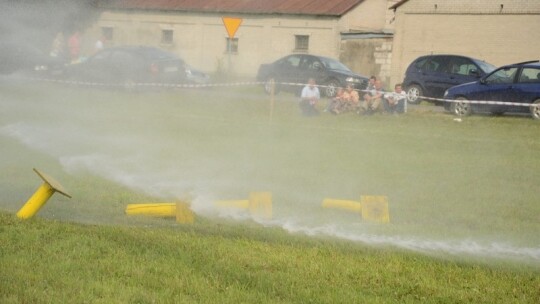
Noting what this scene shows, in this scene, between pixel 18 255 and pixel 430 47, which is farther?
pixel 430 47

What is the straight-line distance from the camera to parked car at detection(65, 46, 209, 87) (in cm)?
2500

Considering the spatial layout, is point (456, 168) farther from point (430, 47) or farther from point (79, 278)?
point (430, 47)

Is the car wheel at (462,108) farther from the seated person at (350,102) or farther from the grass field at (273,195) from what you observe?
the seated person at (350,102)

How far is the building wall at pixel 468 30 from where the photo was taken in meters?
40.4

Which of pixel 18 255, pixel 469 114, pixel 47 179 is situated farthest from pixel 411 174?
pixel 469 114

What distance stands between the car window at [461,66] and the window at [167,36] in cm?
1146

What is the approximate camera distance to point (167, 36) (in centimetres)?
2583

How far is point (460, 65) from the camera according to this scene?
108 feet

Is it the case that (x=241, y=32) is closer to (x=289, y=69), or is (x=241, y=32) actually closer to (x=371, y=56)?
(x=289, y=69)

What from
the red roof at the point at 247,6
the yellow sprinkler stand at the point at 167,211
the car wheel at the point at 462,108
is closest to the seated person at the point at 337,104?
the car wheel at the point at 462,108

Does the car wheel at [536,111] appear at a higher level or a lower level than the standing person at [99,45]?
lower

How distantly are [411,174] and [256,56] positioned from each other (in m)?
24.9

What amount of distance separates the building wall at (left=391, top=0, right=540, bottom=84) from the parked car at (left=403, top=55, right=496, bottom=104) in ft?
26.6

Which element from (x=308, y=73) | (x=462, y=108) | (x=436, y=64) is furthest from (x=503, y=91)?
(x=308, y=73)
